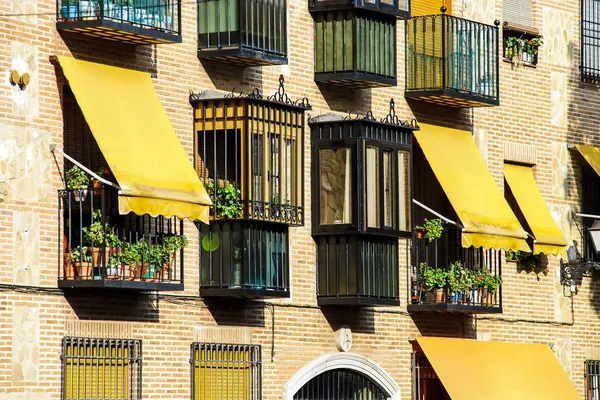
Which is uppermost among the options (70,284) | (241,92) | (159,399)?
(241,92)

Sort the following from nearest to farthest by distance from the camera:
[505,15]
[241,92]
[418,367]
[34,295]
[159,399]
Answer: [34,295] < [159,399] < [241,92] < [418,367] < [505,15]

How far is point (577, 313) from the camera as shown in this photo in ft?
100

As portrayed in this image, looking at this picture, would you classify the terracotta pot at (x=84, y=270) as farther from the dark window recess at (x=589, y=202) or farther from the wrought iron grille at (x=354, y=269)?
the dark window recess at (x=589, y=202)

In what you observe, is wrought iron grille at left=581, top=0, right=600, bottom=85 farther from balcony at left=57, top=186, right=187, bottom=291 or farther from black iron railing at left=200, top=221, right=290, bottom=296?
balcony at left=57, top=186, right=187, bottom=291

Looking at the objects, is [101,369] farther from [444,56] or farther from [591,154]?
[591,154]

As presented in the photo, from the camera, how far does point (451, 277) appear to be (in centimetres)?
2716

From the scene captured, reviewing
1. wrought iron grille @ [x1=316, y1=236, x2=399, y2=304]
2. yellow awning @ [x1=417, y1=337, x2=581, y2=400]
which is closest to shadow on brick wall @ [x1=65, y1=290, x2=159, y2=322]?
wrought iron grille @ [x1=316, y1=236, x2=399, y2=304]

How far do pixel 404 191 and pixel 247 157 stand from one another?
3.34 metres

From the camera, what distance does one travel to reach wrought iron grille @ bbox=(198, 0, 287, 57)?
24.0 metres

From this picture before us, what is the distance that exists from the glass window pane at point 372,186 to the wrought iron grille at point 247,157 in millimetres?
1402

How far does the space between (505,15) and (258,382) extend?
29.0 ft

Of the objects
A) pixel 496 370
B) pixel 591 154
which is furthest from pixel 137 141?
pixel 591 154

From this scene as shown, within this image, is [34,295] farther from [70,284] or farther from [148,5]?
[148,5]

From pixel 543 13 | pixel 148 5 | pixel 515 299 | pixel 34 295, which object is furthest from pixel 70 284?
pixel 543 13
